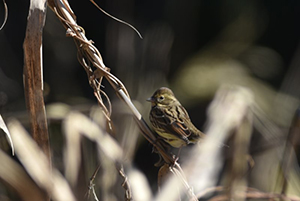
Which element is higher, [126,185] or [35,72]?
[35,72]

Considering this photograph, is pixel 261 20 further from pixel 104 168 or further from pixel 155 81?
pixel 104 168

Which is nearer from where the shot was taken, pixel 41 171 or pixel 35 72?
pixel 41 171

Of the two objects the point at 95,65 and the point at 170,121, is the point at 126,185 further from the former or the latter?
the point at 170,121

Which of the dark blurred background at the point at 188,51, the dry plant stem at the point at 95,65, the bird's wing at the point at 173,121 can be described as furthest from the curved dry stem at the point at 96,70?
the dark blurred background at the point at 188,51

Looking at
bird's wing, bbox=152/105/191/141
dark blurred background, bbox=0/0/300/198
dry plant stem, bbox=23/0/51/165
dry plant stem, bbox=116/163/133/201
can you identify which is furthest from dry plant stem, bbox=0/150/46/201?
dark blurred background, bbox=0/0/300/198

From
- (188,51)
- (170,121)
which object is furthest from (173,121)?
(188,51)

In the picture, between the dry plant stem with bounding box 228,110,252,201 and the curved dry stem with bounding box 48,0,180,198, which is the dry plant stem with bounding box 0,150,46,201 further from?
the dry plant stem with bounding box 228,110,252,201

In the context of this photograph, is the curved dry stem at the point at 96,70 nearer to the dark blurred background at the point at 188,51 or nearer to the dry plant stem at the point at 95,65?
the dry plant stem at the point at 95,65

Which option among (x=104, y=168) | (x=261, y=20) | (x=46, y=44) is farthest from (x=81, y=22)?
(x=104, y=168)
